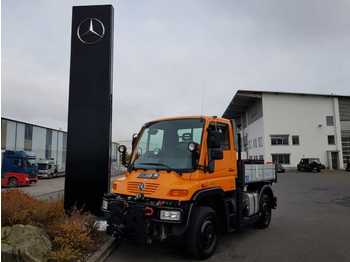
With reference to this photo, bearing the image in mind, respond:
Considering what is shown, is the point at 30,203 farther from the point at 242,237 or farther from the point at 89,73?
the point at 242,237

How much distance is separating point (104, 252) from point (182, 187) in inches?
86.8

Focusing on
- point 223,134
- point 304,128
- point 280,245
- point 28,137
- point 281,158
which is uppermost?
point 304,128

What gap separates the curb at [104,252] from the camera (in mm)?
5664

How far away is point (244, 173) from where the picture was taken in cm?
730

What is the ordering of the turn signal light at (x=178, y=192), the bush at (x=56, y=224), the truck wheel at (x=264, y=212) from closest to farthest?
1. the turn signal light at (x=178, y=192)
2. the bush at (x=56, y=224)
3. the truck wheel at (x=264, y=212)

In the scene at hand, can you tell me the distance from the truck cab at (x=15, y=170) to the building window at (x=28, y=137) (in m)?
14.4

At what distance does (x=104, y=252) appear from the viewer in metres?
6.03

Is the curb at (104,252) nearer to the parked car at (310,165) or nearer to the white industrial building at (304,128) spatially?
the parked car at (310,165)

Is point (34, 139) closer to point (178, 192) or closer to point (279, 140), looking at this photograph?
point (279, 140)

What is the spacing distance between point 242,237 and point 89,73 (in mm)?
6190

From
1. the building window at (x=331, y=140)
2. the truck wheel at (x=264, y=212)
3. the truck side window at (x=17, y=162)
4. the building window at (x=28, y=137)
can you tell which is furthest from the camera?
the building window at (x=331, y=140)

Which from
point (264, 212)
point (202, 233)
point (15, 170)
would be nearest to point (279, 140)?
point (15, 170)

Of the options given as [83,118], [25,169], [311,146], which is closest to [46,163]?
[25,169]

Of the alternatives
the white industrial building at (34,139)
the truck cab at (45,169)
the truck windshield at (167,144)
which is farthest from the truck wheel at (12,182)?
the truck windshield at (167,144)
